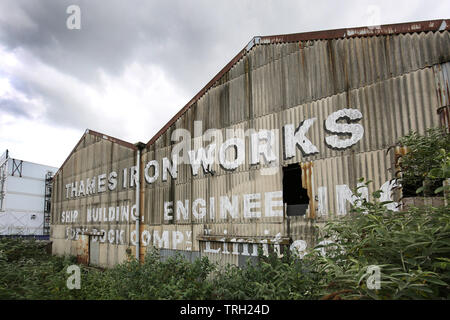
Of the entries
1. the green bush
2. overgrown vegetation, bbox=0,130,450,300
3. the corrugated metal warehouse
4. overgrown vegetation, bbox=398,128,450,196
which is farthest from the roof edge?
A: the green bush

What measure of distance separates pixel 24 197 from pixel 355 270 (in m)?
49.9

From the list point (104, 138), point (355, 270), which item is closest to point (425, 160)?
point (355, 270)

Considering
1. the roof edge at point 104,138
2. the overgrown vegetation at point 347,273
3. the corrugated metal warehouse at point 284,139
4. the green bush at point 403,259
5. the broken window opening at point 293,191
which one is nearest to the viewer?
the green bush at point 403,259

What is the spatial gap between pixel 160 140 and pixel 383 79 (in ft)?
36.0

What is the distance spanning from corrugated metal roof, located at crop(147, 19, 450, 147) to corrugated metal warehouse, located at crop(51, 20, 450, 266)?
31 mm

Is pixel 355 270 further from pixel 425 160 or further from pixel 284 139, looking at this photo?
pixel 284 139

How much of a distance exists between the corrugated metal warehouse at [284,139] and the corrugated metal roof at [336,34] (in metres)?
0.03

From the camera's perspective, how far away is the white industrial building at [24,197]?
127ft

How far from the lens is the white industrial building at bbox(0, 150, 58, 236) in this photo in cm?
3866

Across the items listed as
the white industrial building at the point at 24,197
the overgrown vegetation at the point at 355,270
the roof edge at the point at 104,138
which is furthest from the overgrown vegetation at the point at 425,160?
the white industrial building at the point at 24,197

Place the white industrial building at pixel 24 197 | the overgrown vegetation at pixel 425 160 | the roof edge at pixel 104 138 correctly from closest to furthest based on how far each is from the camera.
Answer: the overgrown vegetation at pixel 425 160 → the roof edge at pixel 104 138 → the white industrial building at pixel 24 197

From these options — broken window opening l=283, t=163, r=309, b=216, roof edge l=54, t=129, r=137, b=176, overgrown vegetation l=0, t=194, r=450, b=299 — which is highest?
roof edge l=54, t=129, r=137, b=176

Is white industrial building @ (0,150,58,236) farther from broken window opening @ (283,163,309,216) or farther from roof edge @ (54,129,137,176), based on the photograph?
broken window opening @ (283,163,309,216)

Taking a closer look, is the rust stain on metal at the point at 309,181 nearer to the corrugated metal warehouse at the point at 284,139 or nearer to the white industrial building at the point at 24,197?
the corrugated metal warehouse at the point at 284,139
